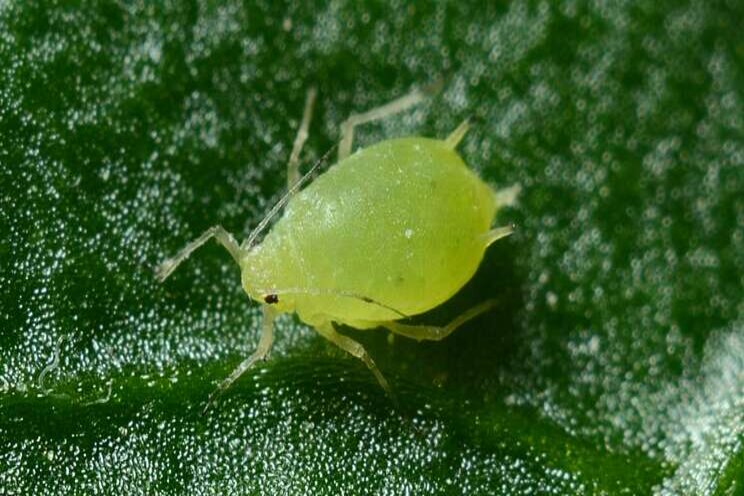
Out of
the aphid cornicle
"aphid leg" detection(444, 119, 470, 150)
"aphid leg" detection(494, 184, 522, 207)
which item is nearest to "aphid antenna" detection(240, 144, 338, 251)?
the aphid cornicle

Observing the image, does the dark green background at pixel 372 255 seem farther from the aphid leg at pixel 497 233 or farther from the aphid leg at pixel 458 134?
the aphid leg at pixel 497 233

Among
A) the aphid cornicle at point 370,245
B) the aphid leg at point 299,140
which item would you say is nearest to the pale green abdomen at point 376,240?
the aphid cornicle at point 370,245

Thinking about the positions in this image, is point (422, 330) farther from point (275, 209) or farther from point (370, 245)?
point (275, 209)

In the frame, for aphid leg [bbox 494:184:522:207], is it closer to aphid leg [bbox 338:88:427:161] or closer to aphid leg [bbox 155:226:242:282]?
aphid leg [bbox 338:88:427:161]

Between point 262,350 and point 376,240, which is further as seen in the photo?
point 262,350

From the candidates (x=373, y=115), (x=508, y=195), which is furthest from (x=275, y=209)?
(x=508, y=195)
